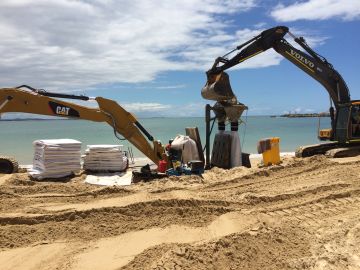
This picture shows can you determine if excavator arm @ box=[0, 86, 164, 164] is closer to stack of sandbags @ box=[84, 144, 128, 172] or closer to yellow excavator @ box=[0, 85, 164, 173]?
yellow excavator @ box=[0, 85, 164, 173]

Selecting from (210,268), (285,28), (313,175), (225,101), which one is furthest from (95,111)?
(210,268)

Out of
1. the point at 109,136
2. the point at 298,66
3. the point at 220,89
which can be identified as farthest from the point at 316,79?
the point at 109,136

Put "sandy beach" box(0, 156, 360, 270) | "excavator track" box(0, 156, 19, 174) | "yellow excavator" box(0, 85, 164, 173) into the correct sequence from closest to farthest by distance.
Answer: "sandy beach" box(0, 156, 360, 270), "yellow excavator" box(0, 85, 164, 173), "excavator track" box(0, 156, 19, 174)

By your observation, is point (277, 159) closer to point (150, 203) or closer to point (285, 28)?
point (285, 28)

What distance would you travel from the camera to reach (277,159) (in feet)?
42.2

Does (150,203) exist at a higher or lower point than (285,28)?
lower

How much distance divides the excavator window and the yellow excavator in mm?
6102

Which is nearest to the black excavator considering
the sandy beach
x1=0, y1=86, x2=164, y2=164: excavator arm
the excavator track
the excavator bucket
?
the excavator bucket

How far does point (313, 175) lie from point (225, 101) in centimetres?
376

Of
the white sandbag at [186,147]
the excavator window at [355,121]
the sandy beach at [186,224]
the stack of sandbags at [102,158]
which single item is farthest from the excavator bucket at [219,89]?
the excavator window at [355,121]

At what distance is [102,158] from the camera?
1184 centimetres

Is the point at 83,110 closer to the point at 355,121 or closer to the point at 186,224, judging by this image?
the point at 186,224

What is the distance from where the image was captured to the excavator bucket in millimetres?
A: 13047

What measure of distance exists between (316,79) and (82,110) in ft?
24.8
